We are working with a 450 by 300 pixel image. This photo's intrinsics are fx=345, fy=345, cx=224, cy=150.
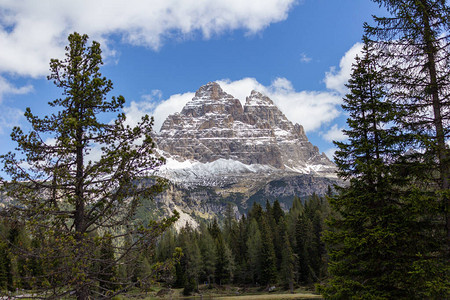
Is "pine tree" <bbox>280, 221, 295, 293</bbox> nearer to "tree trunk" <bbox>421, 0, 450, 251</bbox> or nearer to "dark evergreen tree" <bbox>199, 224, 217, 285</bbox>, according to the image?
"dark evergreen tree" <bbox>199, 224, 217, 285</bbox>

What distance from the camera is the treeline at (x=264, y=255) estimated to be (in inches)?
2825

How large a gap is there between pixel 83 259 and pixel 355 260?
12.3 metres

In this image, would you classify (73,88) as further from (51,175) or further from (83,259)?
(83,259)

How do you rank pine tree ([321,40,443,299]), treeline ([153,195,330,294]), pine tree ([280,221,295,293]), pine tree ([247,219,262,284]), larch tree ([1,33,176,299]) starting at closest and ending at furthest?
larch tree ([1,33,176,299]) < pine tree ([321,40,443,299]) < pine tree ([280,221,295,293]) < treeline ([153,195,330,294]) < pine tree ([247,219,262,284])

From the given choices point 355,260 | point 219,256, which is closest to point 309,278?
point 219,256

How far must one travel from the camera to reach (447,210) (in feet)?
42.3

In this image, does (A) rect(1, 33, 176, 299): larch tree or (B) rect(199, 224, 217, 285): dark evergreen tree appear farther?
(B) rect(199, 224, 217, 285): dark evergreen tree

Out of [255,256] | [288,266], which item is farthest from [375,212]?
[255,256]

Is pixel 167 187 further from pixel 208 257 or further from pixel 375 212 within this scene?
pixel 208 257

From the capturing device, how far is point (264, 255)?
7531 cm

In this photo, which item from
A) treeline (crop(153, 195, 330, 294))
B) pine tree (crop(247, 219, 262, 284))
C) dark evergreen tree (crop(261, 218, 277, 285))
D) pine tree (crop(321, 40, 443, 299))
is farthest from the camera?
pine tree (crop(247, 219, 262, 284))

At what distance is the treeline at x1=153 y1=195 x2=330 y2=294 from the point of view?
71.8 meters

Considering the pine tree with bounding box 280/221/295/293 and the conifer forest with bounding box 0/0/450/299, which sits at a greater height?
the conifer forest with bounding box 0/0/450/299

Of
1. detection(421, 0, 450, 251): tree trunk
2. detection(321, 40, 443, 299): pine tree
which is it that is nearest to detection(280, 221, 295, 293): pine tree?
detection(321, 40, 443, 299): pine tree
